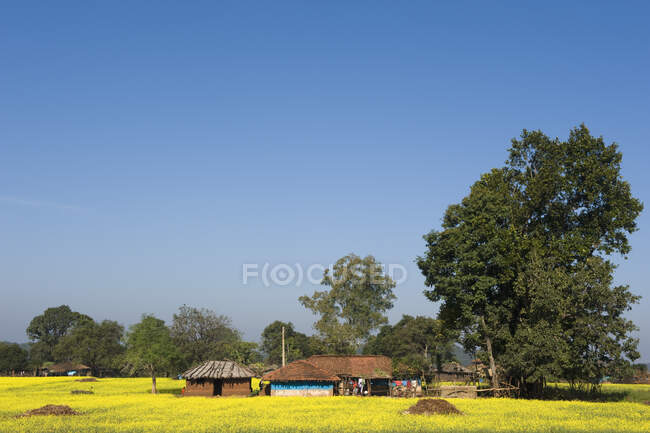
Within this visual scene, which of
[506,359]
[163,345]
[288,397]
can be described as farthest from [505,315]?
[163,345]

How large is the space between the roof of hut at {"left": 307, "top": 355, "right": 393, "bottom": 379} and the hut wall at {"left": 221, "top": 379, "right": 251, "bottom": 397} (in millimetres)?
8376

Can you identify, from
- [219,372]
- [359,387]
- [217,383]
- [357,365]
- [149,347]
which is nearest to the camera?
[359,387]

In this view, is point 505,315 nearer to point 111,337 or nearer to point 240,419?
point 240,419

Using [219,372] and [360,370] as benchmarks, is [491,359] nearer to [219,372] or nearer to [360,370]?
[360,370]

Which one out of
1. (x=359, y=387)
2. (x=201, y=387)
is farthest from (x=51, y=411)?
(x=359, y=387)

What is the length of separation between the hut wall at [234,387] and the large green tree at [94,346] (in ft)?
216

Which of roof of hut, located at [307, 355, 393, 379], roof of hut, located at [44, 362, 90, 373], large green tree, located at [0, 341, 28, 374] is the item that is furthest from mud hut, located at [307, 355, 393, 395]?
large green tree, located at [0, 341, 28, 374]

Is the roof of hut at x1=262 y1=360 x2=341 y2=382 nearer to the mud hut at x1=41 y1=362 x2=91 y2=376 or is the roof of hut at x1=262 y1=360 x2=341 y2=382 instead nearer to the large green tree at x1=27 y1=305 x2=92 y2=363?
the mud hut at x1=41 y1=362 x2=91 y2=376

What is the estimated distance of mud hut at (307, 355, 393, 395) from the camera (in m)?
58.8

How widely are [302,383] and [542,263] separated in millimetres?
26089

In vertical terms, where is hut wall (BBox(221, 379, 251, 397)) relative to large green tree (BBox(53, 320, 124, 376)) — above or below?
below

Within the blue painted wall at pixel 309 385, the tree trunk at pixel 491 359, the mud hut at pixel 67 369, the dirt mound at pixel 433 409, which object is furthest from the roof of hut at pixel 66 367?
the dirt mound at pixel 433 409

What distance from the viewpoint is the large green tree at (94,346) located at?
393 feet

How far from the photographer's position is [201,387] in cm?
5941
